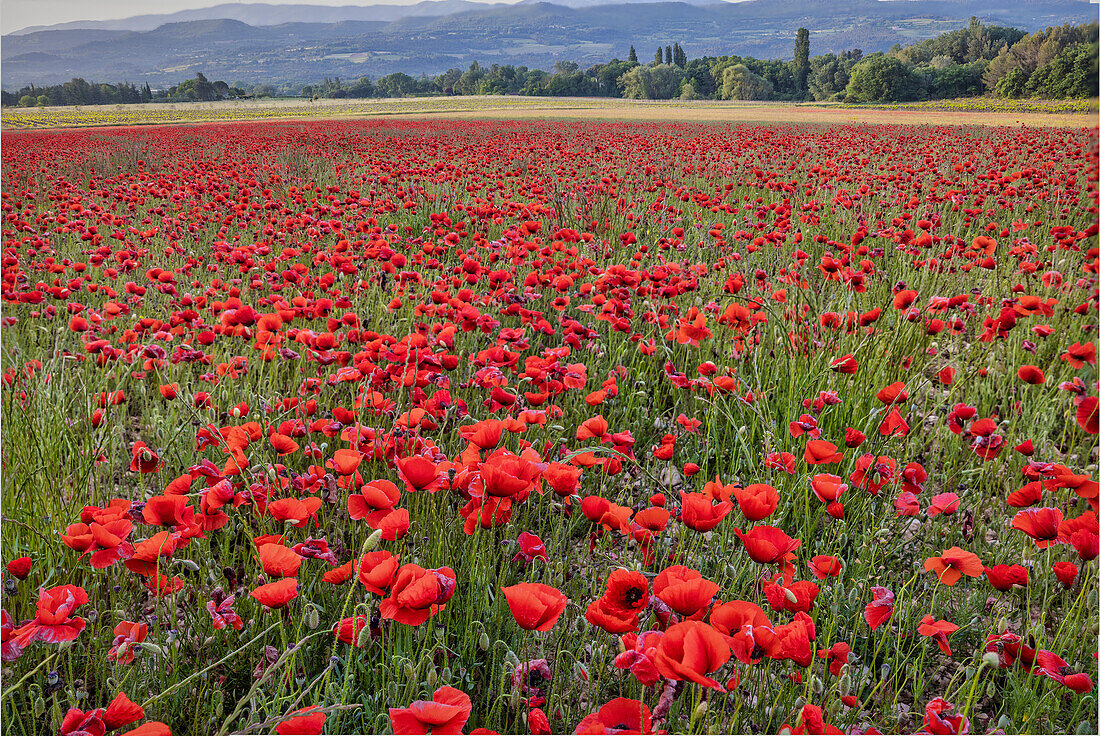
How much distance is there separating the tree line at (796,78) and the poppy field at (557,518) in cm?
35

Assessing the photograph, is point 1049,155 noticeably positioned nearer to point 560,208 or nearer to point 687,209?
point 687,209

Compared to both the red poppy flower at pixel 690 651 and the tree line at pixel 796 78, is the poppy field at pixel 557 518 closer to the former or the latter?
the red poppy flower at pixel 690 651

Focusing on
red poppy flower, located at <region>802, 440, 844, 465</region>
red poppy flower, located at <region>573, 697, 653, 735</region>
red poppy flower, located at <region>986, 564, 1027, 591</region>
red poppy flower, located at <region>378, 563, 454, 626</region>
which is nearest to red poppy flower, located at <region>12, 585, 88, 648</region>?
red poppy flower, located at <region>378, 563, 454, 626</region>

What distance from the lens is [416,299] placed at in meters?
3.65

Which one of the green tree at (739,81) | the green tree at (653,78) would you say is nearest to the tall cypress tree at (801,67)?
the green tree at (739,81)

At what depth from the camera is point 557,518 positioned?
198cm

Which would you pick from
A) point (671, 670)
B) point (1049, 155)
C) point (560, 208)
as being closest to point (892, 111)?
point (1049, 155)

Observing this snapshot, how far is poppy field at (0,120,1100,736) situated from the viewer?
1104 millimetres

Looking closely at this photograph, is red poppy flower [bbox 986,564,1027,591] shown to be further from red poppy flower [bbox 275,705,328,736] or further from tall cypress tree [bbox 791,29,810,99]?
tall cypress tree [bbox 791,29,810,99]

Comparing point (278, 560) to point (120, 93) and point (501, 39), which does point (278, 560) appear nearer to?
point (501, 39)

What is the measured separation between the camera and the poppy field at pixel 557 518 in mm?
1104

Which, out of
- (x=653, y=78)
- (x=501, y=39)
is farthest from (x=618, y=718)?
(x=501, y=39)

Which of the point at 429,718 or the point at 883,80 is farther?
the point at 883,80

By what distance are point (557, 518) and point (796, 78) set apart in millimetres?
16874
